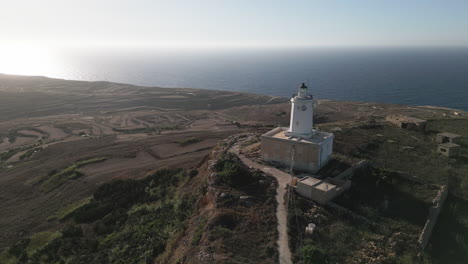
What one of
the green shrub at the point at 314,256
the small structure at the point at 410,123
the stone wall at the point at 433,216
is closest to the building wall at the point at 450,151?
the stone wall at the point at 433,216

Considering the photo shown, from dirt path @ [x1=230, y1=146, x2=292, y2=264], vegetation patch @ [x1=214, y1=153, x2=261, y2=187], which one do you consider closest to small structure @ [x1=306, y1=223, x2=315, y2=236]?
dirt path @ [x1=230, y1=146, x2=292, y2=264]

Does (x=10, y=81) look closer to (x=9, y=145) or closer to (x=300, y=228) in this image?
(x=9, y=145)

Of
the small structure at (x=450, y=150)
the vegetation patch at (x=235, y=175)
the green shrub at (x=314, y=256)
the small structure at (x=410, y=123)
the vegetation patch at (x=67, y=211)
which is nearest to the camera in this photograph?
the green shrub at (x=314, y=256)

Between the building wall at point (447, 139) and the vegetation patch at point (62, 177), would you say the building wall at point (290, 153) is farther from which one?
the vegetation patch at point (62, 177)

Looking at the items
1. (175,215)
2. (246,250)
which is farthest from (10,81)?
(246,250)

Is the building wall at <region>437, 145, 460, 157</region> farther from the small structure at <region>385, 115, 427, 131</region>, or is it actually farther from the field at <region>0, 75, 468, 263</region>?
the small structure at <region>385, 115, 427, 131</region>

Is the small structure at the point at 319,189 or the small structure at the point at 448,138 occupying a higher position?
the small structure at the point at 448,138

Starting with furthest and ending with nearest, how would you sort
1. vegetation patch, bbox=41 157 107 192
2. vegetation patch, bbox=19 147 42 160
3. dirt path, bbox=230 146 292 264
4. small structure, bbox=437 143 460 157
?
1. vegetation patch, bbox=19 147 42 160
2. vegetation patch, bbox=41 157 107 192
3. small structure, bbox=437 143 460 157
4. dirt path, bbox=230 146 292 264
